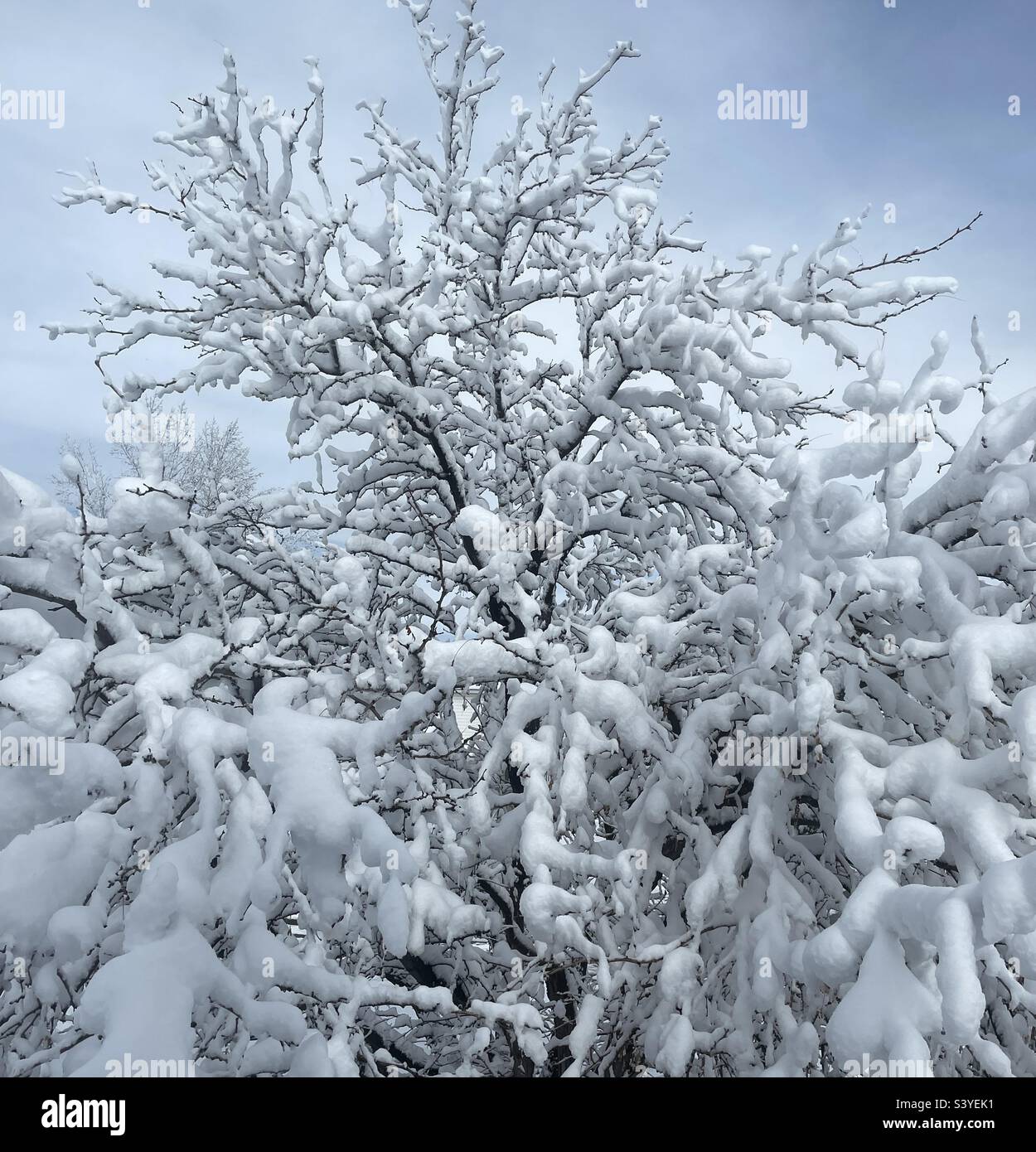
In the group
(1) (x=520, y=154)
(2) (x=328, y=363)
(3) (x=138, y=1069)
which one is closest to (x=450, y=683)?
(3) (x=138, y=1069)

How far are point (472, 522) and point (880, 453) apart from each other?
1.47 m

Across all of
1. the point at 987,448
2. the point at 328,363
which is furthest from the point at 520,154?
the point at 987,448

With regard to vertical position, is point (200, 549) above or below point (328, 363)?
below

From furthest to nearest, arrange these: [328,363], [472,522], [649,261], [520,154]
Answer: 1. [520,154]
2. [649,261]
3. [328,363]
4. [472,522]

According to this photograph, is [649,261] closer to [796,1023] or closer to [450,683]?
[450,683]

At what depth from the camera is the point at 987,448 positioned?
2387 mm

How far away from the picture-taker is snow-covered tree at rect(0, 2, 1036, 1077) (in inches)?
81.6

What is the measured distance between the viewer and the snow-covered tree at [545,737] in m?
2.07

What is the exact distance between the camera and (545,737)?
2.83 meters

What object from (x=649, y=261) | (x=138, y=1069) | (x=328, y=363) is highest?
(x=649, y=261)
